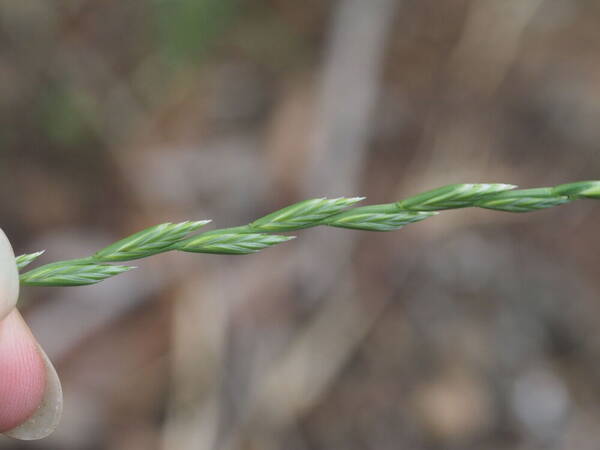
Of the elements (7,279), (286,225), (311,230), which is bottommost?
(7,279)

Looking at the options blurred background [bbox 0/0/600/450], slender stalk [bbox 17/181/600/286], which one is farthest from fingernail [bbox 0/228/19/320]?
blurred background [bbox 0/0/600/450]

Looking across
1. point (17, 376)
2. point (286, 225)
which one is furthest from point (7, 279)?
point (286, 225)

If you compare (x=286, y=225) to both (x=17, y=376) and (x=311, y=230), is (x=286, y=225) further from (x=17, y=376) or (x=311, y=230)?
(x=311, y=230)

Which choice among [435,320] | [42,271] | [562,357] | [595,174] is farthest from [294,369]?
[42,271]

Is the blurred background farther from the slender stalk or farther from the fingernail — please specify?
the fingernail

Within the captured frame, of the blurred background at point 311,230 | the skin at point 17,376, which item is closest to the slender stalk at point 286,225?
the skin at point 17,376

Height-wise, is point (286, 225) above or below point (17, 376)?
above

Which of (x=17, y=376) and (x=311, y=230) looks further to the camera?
(x=311, y=230)
